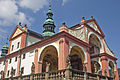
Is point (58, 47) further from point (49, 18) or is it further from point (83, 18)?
point (49, 18)

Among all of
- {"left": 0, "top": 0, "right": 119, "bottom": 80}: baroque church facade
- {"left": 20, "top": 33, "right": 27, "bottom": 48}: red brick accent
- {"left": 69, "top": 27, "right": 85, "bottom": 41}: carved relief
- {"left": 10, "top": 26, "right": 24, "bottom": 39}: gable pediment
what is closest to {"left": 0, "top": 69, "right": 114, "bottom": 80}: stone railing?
{"left": 0, "top": 0, "right": 119, "bottom": 80}: baroque church facade

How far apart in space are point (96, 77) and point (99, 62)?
1188 cm

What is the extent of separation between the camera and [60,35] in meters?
21.8

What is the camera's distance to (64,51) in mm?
20641

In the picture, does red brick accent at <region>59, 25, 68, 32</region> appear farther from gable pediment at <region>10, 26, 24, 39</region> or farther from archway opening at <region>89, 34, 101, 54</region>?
gable pediment at <region>10, 26, 24, 39</region>

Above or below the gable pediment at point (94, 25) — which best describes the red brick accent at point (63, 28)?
below

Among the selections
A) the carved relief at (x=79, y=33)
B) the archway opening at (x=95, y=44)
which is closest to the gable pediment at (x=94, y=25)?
the archway opening at (x=95, y=44)

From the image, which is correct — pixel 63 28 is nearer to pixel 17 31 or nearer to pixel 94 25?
pixel 94 25

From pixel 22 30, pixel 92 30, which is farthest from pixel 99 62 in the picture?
pixel 22 30

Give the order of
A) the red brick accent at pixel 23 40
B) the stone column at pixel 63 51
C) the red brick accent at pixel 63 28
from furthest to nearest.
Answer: the red brick accent at pixel 23 40
the red brick accent at pixel 63 28
the stone column at pixel 63 51

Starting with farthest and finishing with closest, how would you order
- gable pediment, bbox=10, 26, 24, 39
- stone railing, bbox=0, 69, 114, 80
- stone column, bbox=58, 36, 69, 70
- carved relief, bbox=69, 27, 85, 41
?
gable pediment, bbox=10, 26, 24, 39
carved relief, bbox=69, 27, 85, 41
stone column, bbox=58, 36, 69, 70
stone railing, bbox=0, 69, 114, 80

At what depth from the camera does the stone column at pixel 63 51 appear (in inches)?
787

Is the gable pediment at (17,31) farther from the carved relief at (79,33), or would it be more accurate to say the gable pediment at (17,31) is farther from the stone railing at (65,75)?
the stone railing at (65,75)

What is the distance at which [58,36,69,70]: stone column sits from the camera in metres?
20.0
